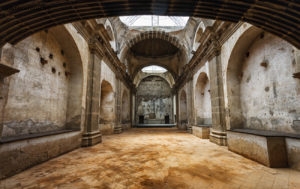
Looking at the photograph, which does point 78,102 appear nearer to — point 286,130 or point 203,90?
point 286,130

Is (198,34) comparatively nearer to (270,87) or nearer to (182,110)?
(270,87)

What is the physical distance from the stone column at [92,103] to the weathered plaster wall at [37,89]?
0.91 m

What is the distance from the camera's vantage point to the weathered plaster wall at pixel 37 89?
3.86 metres

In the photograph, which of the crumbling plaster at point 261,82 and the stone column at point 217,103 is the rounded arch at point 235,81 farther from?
Result: the stone column at point 217,103

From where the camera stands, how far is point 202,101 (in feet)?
35.3

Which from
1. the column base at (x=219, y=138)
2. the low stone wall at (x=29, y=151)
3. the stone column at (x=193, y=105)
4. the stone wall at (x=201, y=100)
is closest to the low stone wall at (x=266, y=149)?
the column base at (x=219, y=138)

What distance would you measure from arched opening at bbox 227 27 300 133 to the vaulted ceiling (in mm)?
2469

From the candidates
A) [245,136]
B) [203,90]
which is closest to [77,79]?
[245,136]

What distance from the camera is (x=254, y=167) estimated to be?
3584 mm

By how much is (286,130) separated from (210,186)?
11.9 ft

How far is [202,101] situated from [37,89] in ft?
31.3

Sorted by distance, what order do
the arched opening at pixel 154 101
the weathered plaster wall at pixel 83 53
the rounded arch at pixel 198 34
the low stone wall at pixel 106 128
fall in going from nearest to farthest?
the weathered plaster wall at pixel 83 53
the rounded arch at pixel 198 34
the low stone wall at pixel 106 128
the arched opening at pixel 154 101

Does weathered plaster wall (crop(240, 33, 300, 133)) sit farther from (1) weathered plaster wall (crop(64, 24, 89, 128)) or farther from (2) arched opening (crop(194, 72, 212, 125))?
(1) weathered plaster wall (crop(64, 24, 89, 128))

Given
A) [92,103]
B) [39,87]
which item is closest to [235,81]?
[92,103]
